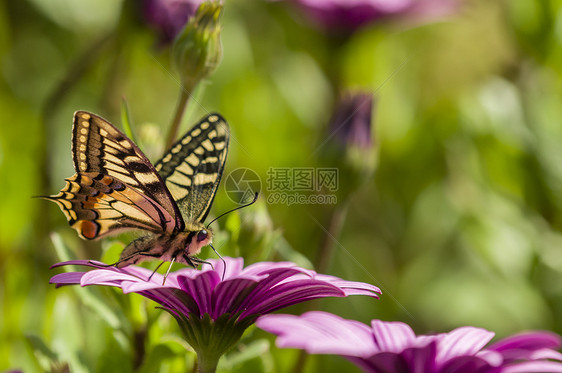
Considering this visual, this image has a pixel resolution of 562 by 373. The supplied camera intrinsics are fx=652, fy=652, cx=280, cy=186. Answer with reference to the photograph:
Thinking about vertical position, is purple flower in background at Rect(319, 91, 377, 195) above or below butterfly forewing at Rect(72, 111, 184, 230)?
above

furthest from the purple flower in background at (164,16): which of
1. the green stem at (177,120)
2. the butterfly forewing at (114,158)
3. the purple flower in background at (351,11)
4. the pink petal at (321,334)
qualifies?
the pink petal at (321,334)

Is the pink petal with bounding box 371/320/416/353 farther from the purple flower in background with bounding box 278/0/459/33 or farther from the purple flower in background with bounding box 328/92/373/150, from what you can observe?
the purple flower in background with bounding box 278/0/459/33

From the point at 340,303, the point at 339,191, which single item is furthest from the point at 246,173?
the point at 340,303

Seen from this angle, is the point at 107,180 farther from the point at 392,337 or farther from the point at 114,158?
the point at 392,337

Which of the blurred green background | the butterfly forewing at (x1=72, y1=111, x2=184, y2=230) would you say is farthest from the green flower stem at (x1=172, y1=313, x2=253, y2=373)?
the blurred green background

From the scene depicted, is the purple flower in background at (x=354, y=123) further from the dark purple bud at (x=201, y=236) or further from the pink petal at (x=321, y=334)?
the pink petal at (x=321, y=334)

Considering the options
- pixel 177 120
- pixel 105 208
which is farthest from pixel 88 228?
pixel 177 120
